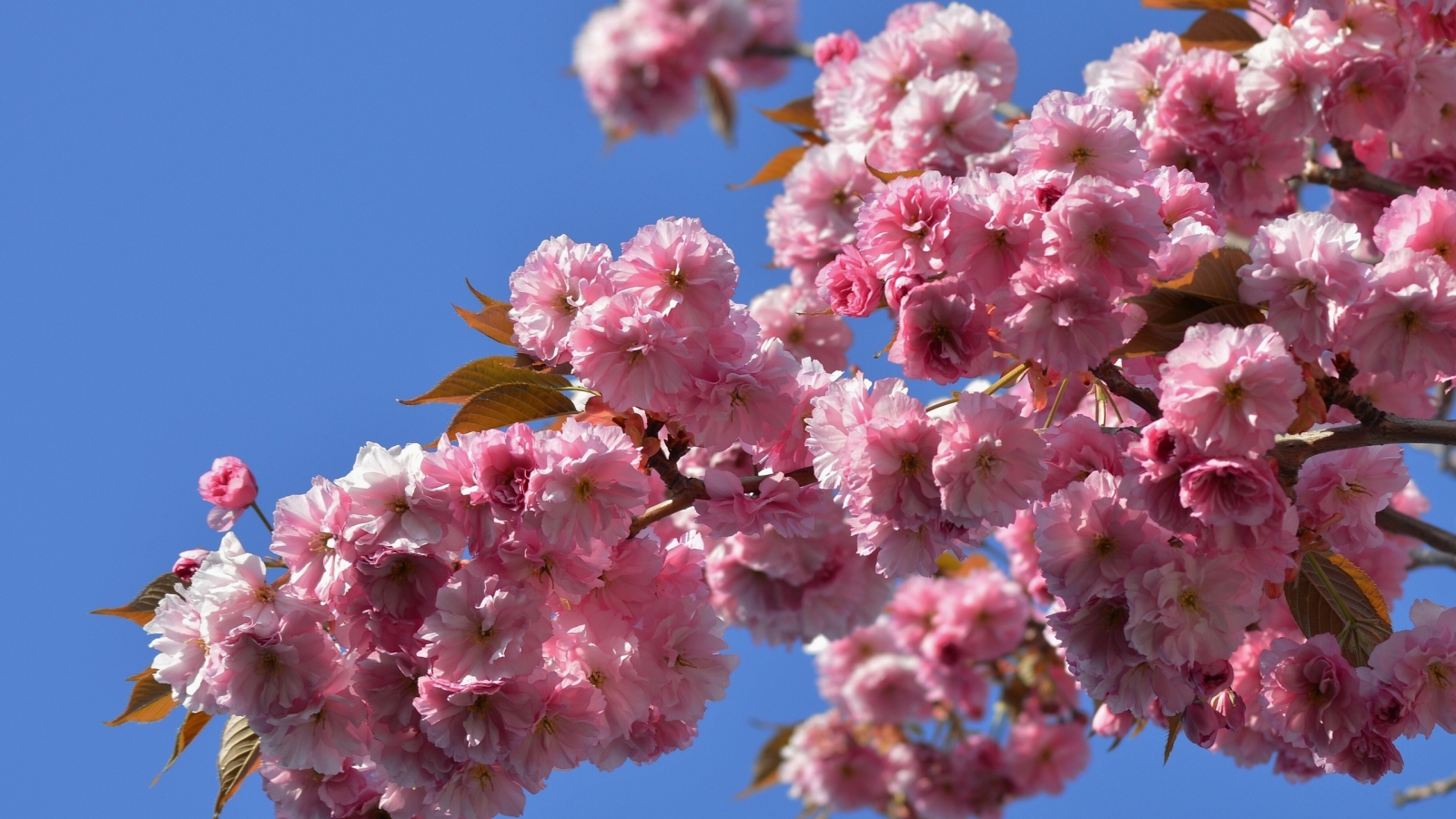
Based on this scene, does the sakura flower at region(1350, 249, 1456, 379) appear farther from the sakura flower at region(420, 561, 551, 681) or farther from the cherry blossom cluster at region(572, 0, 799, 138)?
the cherry blossom cluster at region(572, 0, 799, 138)

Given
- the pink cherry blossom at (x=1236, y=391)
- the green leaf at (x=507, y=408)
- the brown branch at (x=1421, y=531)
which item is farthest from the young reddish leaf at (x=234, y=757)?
the brown branch at (x=1421, y=531)

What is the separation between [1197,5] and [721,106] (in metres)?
4.04

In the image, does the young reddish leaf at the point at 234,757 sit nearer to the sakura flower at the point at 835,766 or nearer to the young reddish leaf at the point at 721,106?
the sakura flower at the point at 835,766

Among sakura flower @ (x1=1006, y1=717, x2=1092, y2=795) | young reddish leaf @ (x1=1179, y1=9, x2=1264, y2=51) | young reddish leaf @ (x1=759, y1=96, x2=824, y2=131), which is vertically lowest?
sakura flower @ (x1=1006, y1=717, x2=1092, y2=795)

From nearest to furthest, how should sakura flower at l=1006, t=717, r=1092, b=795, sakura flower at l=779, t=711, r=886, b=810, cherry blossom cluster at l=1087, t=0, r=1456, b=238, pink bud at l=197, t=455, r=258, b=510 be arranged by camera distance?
pink bud at l=197, t=455, r=258, b=510 < cherry blossom cluster at l=1087, t=0, r=1456, b=238 < sakura flower at l=1006, t=717, r=1092, b=795 < sakura flower at l=779, t=711, r=886, b=810

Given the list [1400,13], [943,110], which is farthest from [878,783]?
[1400,13]

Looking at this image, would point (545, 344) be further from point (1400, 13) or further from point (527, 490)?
point (1400, 13)

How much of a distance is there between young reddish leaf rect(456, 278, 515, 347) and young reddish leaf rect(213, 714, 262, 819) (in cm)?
85

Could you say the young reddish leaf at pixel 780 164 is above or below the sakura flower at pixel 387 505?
above

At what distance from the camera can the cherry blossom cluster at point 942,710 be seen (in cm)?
475

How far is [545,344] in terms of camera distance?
6.59 feet

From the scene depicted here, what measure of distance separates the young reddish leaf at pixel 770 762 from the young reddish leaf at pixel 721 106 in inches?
128

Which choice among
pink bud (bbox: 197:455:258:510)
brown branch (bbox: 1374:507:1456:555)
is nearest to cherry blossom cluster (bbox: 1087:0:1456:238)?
brown branch (bbox: 1374:507:1456:555)

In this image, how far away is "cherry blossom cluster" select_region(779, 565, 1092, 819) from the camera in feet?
15.6
